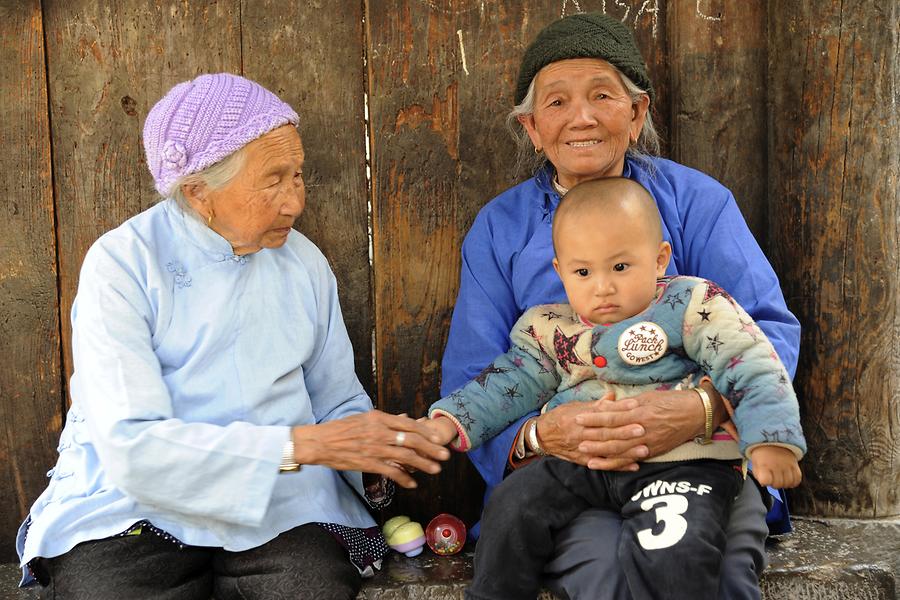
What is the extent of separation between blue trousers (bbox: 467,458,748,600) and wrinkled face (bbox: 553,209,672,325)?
0.39 meters

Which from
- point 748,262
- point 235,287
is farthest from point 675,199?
point 235,287

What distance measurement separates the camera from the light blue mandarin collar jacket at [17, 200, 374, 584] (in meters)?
2.36

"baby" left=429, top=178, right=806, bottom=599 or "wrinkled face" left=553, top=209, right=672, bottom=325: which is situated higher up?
"wrinkled face" left=553, top=209, right=672, bottom=325

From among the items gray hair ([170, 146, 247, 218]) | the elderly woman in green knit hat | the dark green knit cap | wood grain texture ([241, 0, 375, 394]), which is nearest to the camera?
the elderly woman in green knit hat

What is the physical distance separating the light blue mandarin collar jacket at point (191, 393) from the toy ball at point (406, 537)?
0.53 ft

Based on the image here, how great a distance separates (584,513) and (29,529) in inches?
54.3

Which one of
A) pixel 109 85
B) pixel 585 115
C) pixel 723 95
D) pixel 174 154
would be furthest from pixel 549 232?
pixel 109 85

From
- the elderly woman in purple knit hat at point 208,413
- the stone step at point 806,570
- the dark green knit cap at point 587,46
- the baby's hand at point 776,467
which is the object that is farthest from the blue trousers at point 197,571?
the dark green knit cap at point 587,46

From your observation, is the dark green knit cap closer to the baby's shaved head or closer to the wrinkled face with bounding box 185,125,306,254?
the baby's shaved head

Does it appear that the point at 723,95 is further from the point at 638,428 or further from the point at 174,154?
the point at 174,154

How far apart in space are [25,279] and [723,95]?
222 centimetres

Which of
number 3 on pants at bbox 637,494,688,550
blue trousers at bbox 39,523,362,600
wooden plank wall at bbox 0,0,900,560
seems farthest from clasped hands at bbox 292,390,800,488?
wooden plank wall at bbox 0,0,900,560

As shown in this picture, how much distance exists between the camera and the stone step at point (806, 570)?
8.57 ft

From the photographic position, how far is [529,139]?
3.16m
